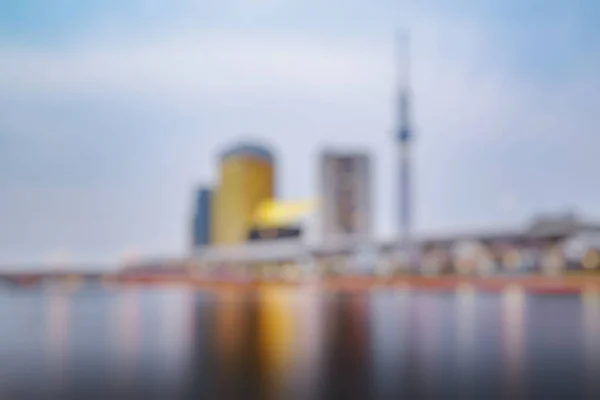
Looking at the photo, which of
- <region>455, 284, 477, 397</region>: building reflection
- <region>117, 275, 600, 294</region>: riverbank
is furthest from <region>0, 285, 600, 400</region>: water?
<region>117, 275, 600, 294</region>: riverbank

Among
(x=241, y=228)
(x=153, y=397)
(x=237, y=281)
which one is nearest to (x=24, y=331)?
(x=153, y=397)

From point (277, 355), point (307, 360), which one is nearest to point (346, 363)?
point (307, 360)

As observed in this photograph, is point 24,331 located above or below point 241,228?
below

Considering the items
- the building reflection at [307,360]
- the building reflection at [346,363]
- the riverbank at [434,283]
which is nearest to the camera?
the building reflection at [346,363]

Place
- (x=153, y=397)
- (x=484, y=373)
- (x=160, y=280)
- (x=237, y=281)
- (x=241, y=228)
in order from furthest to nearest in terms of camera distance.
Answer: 1. (x=241, y=228)
2. (x=160, y=280)
3. (x=237, y=281)
4. (x=484, y=373)
5. (x=153, y=397)

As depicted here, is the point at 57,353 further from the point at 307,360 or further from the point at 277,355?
the point at 307,360

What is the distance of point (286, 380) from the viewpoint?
1188 cm

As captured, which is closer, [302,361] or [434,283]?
[302,361]

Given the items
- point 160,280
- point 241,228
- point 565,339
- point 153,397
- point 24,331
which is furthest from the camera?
point 241,228

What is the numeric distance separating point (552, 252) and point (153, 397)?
60.4 m

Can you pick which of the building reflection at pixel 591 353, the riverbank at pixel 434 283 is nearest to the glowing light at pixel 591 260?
the riverbank at pixel 434 283

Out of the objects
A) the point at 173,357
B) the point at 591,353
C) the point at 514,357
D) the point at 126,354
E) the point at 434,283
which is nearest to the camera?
the point at 514,357

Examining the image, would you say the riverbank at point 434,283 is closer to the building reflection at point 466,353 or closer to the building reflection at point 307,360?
the building reflection at point 466,353

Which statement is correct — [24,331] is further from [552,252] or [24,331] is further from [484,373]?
[552,252]
